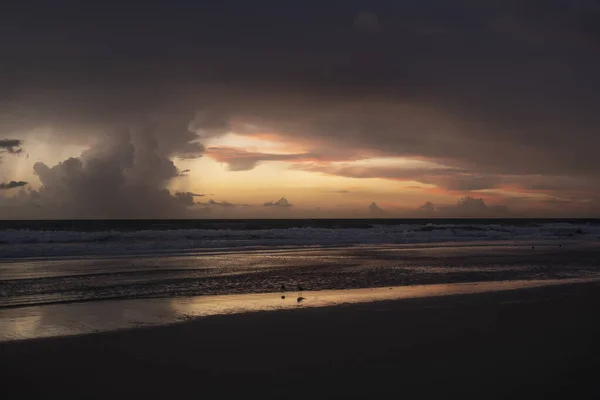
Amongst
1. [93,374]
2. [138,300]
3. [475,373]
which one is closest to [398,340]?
[475,373]

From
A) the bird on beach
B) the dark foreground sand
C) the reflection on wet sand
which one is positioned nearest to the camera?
the dark foreground sand

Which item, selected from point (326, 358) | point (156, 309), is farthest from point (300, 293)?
point (326, 358)

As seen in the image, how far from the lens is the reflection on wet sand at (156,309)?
31.1ft

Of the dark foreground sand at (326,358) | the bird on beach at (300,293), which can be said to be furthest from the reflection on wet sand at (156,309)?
the dark foreground sand at (326,358)

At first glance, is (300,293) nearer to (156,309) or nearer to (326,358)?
(156,309)

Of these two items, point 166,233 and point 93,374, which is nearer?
point 93,374

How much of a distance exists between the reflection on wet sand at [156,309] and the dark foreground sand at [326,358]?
0.76m

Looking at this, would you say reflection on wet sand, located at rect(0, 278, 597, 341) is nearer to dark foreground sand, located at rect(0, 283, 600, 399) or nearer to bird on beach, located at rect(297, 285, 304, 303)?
bird on beach, located at rect(297, 285, 304, 303)

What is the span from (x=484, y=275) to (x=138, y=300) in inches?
482

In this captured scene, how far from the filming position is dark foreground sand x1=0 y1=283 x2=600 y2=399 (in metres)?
6.09

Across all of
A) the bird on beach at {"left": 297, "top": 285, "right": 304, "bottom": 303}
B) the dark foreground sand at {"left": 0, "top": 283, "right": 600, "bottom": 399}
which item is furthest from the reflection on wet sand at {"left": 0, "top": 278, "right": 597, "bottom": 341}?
the dark foreground sand at {"left": 0, "top": 283, "right": 600, "bottom": 399}

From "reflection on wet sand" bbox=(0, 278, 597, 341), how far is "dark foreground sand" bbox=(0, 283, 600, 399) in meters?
0.76

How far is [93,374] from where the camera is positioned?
21.9 feet

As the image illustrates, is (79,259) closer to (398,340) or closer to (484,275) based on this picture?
(484,275)
